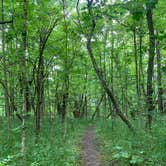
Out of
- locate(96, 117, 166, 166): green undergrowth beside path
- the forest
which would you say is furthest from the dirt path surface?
locate(96, 117, 166, 166): green undergrowth beside path

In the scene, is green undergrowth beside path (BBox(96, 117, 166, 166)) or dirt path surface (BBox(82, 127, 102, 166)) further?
dirt path surface (BBox(82, 127, 102, 166))

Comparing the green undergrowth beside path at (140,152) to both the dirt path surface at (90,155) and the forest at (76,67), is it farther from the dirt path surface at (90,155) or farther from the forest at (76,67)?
the dirt path surface at (90,155)

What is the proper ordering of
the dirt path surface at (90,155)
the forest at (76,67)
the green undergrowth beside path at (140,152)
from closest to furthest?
the forest at (76,67), the green undergrowth beside path at (140,152), the dirt path surface at (90,155)

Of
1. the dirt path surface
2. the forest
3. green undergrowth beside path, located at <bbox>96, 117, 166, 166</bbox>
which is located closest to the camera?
the forest

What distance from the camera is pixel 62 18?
1553 centimetres

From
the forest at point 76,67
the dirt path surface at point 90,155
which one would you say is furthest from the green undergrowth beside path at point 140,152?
the dirt path surface at point 90,155

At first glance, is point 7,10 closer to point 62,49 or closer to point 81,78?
point 62,49

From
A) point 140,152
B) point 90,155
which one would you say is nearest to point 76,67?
point 90,155

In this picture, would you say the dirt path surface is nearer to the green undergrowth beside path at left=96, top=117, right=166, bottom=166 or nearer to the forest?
the forest

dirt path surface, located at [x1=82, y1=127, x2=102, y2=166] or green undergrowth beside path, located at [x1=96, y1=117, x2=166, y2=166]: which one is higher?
green undergrowth beside path, located at [x1=96, y1=117, x2=166, y2=166]

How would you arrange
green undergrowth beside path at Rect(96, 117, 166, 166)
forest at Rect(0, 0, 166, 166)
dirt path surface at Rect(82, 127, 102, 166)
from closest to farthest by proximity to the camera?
forest at Rect(0, 0, 166, 166), green undergrowth beside path at Rect(96, 117, 166, 166), dirt path surface at Rect(82, 127, 102, 166)

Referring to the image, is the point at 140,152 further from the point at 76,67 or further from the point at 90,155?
the point at 76,67

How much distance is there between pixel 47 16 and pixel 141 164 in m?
8.93

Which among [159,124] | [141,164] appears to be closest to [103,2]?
[141,164]
